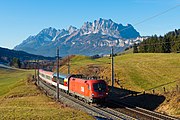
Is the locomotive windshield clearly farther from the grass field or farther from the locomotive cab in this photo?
the grass field

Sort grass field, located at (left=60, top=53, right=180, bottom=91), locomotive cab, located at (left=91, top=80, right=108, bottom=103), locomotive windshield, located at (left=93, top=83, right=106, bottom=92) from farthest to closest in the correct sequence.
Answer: grass field, located at (left=60, top=53, right=180, bottom=91)
locomotive windshield, located at (left=93, top=83, right=106, bottom=92)
locomotive cab, located at (left=91, top=80, right=108, bottom=103)

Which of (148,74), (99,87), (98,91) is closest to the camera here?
(98,91)

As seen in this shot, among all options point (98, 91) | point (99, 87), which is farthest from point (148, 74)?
point (98, 91)

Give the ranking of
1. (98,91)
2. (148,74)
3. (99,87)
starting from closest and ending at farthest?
(98,91)
(99,87)
(148,74)

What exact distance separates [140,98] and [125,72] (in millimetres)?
30923

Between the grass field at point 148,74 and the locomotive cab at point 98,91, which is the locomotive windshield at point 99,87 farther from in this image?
the grass field at point 148,74

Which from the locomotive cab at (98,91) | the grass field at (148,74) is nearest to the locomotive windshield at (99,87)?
the locomotive cab at (98,91)

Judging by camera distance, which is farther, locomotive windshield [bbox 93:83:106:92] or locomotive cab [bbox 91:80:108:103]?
locomotive windshield [bbox 93:83:106:92]

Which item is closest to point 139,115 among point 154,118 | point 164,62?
point 154,118

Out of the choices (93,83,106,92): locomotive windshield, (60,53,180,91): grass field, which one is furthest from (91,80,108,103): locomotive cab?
(60,53,180,91): grass field

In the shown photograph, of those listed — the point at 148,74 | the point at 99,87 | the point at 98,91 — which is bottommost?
the point at 98,91

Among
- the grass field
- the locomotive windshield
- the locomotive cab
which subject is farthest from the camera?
the grass field

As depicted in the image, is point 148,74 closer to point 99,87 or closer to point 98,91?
point 99,87

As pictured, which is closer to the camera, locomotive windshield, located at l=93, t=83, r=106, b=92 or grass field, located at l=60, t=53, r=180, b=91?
locomotive windshield, located at l=93, t=83, r=106, b=92
